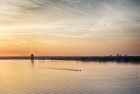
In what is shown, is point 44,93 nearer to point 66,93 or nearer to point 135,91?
point 66,93

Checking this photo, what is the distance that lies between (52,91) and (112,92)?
8.72 m

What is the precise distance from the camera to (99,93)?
150 feet

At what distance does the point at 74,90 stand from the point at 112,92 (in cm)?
622

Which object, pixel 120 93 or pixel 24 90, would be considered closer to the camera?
pixel 120 93

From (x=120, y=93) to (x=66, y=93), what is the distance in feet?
25.5

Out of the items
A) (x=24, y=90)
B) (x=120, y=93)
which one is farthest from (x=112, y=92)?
(x=24, y=90)

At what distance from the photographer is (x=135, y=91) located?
1905 inches

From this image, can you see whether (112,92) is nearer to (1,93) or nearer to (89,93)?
(89,93)

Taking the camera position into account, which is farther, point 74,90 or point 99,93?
point 74,90

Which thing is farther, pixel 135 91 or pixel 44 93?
pixel 135 91

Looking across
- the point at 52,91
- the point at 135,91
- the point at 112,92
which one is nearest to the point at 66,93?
the point at 52,91

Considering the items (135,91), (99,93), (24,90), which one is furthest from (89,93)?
(24,90)

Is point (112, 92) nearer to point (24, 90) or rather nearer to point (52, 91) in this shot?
point (52, 91)

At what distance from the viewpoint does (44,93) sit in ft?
149
